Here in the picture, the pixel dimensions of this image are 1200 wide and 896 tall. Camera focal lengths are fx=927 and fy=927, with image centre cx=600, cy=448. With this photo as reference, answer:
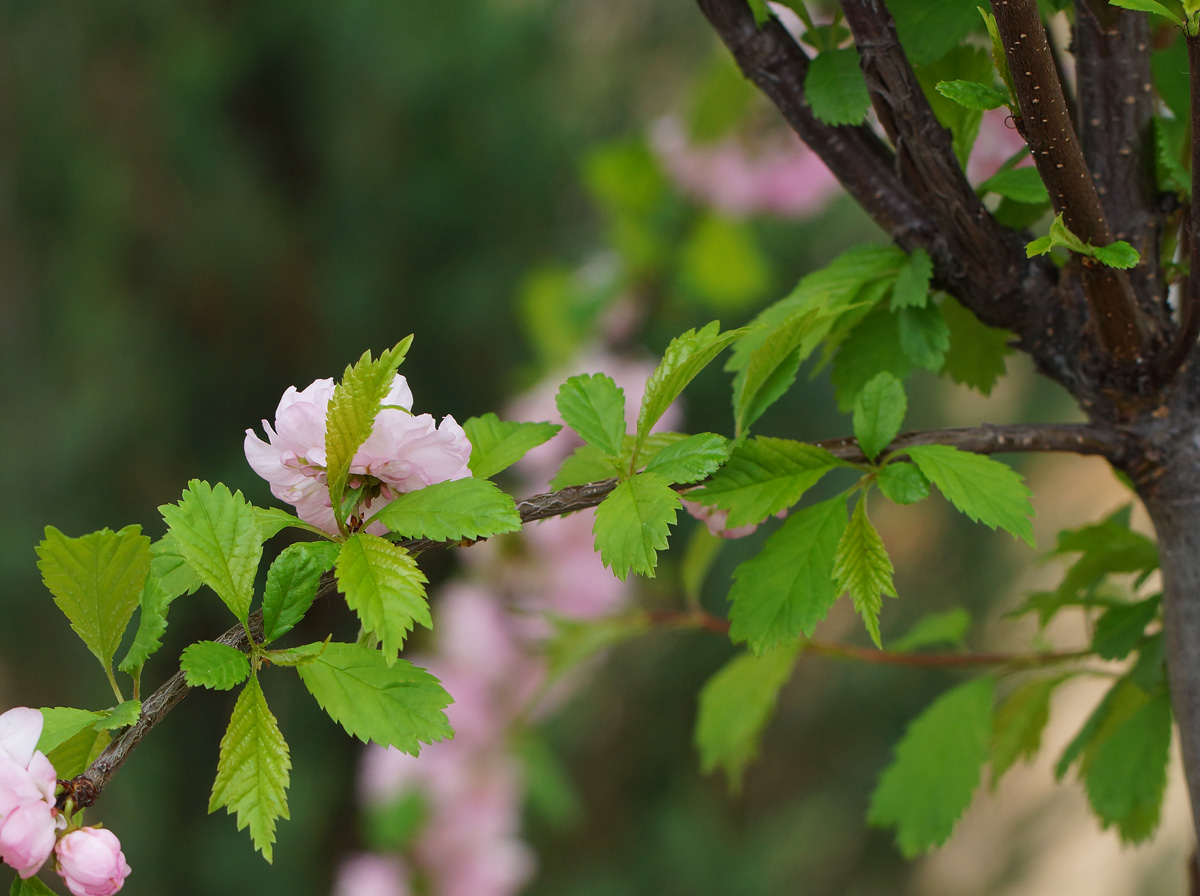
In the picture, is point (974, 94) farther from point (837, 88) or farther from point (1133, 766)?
point (1133, 766)

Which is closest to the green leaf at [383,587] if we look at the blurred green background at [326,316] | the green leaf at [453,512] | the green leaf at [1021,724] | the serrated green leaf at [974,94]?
→ the green leaf at [453,512]

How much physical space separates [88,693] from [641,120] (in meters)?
0.97

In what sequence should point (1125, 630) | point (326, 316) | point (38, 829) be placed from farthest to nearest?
point (326, 316), point (1125, 630), point (38, 829)

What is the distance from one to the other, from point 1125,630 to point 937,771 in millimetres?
70

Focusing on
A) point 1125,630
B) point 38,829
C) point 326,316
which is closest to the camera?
point 38,829

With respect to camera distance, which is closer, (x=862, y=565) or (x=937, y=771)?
(x=862, y=565)

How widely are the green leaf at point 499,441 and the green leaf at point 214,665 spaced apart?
59mm

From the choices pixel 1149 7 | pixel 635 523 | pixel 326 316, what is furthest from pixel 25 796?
pixel 326 316

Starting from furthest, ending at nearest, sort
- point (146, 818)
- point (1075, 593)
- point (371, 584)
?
point (146, 818) → point (1075, 593) → point (371, 584)

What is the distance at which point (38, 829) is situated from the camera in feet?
0.47

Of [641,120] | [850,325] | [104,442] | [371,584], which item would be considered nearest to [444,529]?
[371,584]

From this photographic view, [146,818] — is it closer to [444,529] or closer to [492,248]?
[492,248]

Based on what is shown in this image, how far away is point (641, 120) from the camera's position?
1.21 m

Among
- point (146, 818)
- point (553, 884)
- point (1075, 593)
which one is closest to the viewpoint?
point (1075, 593)
